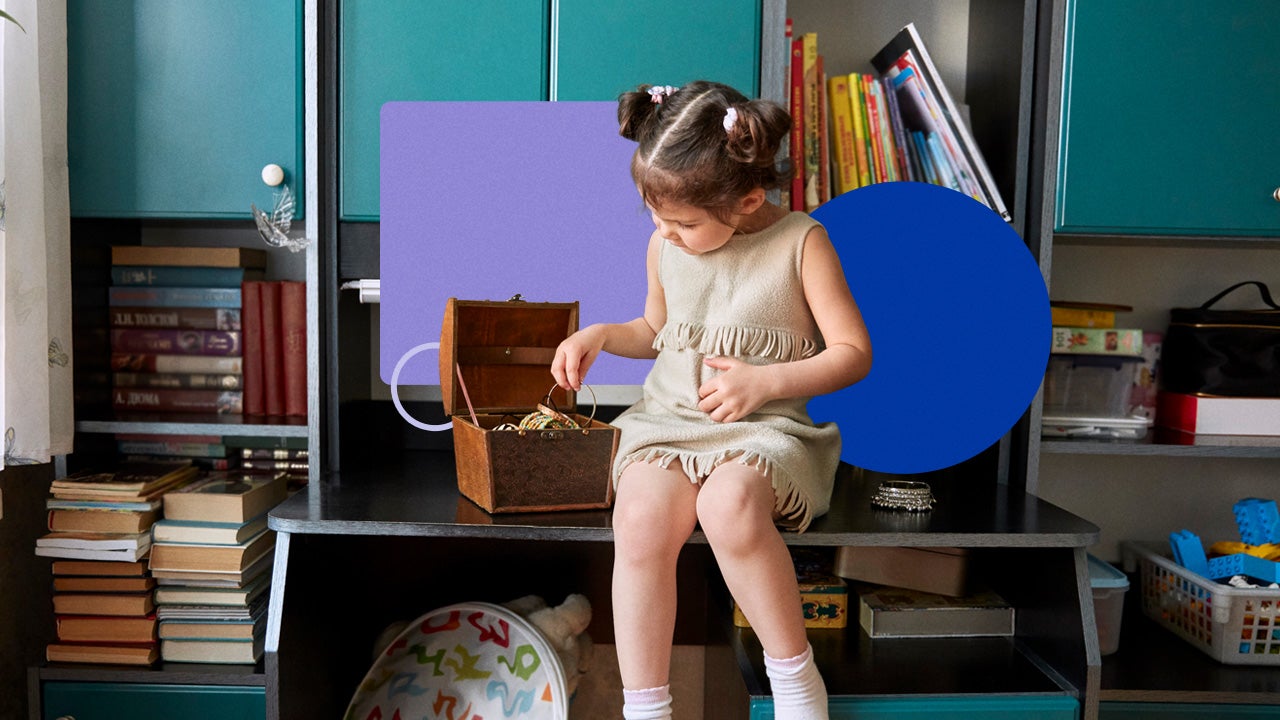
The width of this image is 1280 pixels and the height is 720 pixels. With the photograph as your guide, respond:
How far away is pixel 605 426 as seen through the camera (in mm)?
1310

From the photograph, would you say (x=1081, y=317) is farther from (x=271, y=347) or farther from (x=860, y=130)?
(x=271, y=347)

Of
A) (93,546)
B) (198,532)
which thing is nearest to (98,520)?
(93,546)

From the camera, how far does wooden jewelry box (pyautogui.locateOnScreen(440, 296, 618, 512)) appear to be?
128 cm

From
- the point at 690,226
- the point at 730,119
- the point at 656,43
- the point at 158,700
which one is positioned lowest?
the point at 158,700

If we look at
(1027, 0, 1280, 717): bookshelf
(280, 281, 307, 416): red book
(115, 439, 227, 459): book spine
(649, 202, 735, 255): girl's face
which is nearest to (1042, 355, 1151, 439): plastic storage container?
(1027, 0, 1280, 717): bookshelf

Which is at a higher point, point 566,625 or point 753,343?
point 753,343

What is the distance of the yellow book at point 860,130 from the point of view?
165 cm

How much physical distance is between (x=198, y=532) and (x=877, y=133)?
4.44 feet

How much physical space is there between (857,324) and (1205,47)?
847mm

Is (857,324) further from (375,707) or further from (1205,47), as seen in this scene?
(375,707)

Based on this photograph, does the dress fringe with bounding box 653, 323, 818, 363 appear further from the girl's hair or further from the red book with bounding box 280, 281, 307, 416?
the red book with bounding box 280, 281, 307, 416

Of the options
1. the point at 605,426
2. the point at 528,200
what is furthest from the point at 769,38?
the point at 605,426

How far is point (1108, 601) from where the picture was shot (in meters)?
1.54

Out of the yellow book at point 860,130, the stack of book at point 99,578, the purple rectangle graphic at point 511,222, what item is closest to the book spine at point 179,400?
the stack of book at point 99,578
